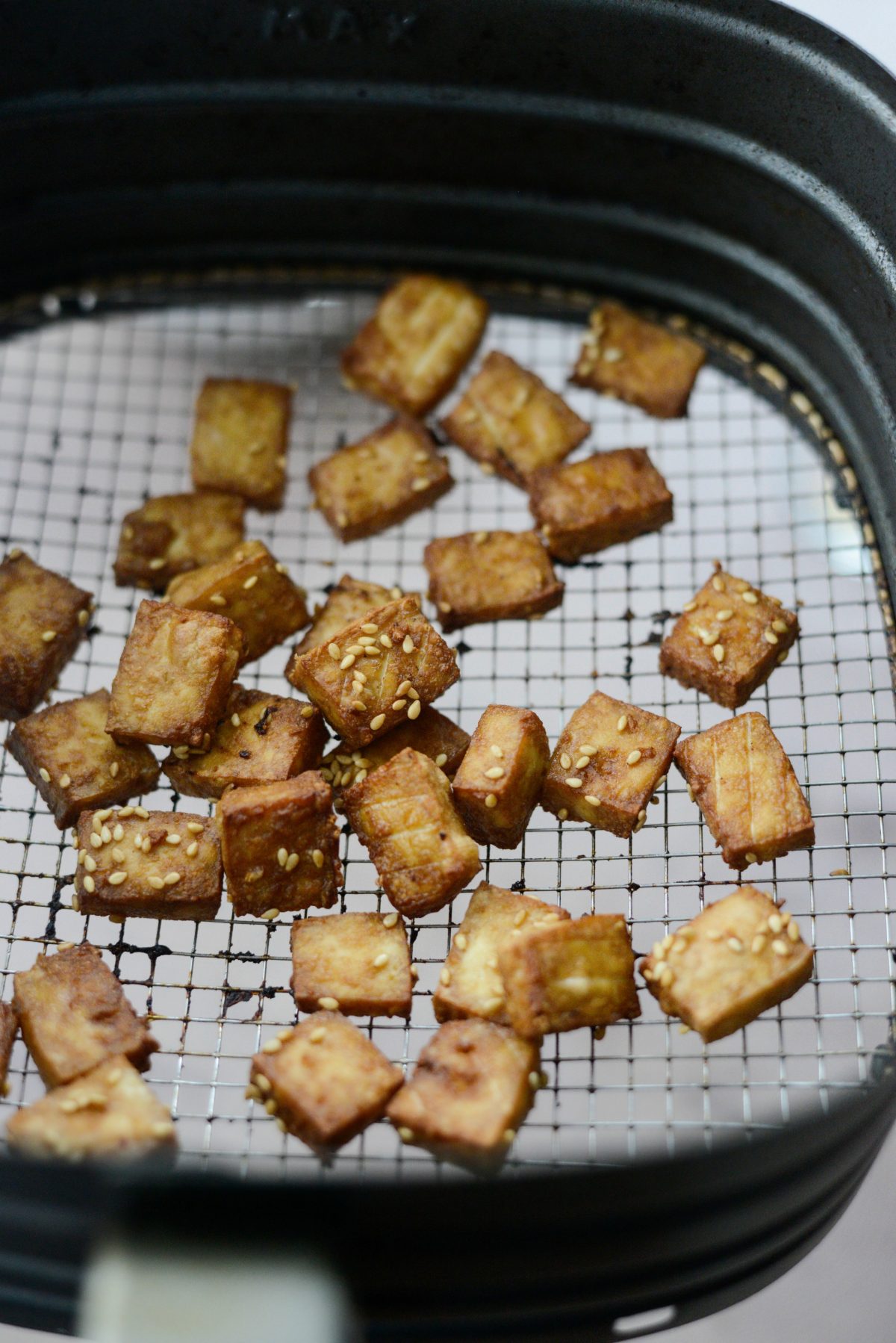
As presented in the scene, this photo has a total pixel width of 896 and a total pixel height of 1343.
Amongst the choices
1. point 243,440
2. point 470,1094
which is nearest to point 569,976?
point 470,1094

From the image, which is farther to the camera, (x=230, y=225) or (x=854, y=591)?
(x=230, y=225)

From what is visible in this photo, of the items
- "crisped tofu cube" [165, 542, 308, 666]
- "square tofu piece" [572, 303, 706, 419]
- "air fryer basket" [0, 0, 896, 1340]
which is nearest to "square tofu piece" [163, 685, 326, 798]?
"crisped tofu cube" [165, 542, 308, 666]

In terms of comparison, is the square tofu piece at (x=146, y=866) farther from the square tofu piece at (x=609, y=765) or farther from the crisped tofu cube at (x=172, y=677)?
the square tofu piece at (x=609, y=765)

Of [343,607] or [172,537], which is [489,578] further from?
[172,537]

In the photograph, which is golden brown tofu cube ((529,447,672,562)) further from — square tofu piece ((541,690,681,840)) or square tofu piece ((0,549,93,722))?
square tofu piece ((0,549,93,722))

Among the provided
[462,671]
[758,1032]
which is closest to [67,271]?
[462,671]

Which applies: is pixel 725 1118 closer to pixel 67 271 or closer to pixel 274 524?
pixel 274 524

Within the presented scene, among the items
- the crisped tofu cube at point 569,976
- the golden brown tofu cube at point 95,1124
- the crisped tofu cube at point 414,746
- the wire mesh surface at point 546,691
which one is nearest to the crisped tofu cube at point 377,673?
the crisped tofu cube at point 414,746

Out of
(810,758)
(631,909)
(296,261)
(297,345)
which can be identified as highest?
(296,261)
